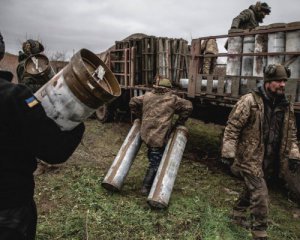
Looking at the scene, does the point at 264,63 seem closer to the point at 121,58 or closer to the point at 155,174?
the point at 155,174

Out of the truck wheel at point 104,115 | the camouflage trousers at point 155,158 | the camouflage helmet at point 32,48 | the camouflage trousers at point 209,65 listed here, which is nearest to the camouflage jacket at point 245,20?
the camouflage trousers at point 209,65

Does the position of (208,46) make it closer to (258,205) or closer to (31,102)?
(258,205)

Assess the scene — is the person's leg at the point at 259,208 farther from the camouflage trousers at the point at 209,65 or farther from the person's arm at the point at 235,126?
the camouflage trousers at the point at 209,65

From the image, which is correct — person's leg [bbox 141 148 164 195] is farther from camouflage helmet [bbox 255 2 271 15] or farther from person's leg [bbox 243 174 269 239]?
camouflage helmet [bbox 255 2 271 15]

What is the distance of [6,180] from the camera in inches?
67.1

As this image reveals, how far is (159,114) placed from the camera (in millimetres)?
5520

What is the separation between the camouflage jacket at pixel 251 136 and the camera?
13.1 feet

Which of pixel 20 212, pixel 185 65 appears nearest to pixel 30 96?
pixel 20 212

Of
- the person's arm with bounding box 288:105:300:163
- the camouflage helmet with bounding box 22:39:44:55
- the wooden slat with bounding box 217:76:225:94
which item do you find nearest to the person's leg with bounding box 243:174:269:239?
the person's arm with bounding box 288:105:300:163

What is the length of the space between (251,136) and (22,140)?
9.80ft

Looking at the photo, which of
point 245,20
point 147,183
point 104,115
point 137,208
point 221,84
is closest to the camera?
point 137,208

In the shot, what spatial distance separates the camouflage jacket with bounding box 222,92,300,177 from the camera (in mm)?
4000

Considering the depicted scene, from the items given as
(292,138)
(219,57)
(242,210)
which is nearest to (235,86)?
(219,57)

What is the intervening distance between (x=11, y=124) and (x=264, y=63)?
4.65 m
